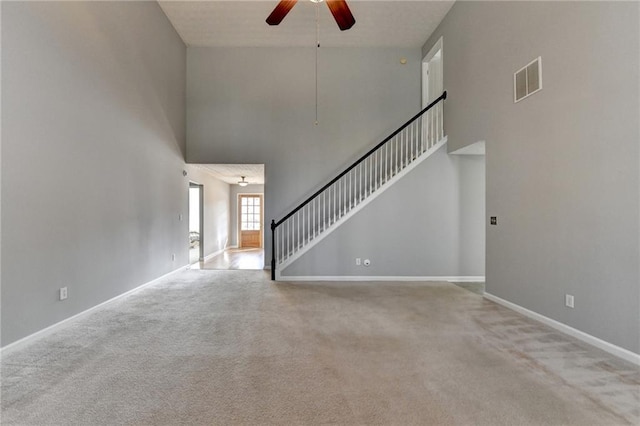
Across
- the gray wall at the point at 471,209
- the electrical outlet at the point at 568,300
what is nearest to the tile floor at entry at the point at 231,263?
the gray wall at the point at 471,209

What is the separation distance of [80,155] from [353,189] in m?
4.39

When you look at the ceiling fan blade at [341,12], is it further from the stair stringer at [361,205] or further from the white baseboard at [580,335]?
the white baseboard at [580,335]

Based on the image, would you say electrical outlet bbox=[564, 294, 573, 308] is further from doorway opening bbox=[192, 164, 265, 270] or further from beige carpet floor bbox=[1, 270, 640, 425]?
doorway opening bbox=[192, 164, 265, 270]

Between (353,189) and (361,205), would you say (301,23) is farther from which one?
(361,205)

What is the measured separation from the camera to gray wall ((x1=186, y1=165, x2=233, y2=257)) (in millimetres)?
7991

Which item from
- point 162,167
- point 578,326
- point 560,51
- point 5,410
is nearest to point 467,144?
point 560,51

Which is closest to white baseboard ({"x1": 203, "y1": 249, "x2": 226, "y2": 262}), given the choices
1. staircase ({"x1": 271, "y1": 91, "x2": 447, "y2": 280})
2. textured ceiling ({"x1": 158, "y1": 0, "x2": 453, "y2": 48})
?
staircase ({"x1": 271, "y1": 91, "x2": 447, "y2": 280})

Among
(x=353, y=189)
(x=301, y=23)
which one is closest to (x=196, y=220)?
(x=353, y=189)

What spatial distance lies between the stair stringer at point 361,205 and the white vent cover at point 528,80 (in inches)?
68.5

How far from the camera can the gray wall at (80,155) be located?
269 centimetres

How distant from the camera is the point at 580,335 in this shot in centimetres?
284

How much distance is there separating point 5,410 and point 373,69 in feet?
22.9

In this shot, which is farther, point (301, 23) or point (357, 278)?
point (301, 23)

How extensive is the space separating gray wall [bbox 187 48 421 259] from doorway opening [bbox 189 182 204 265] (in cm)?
187
